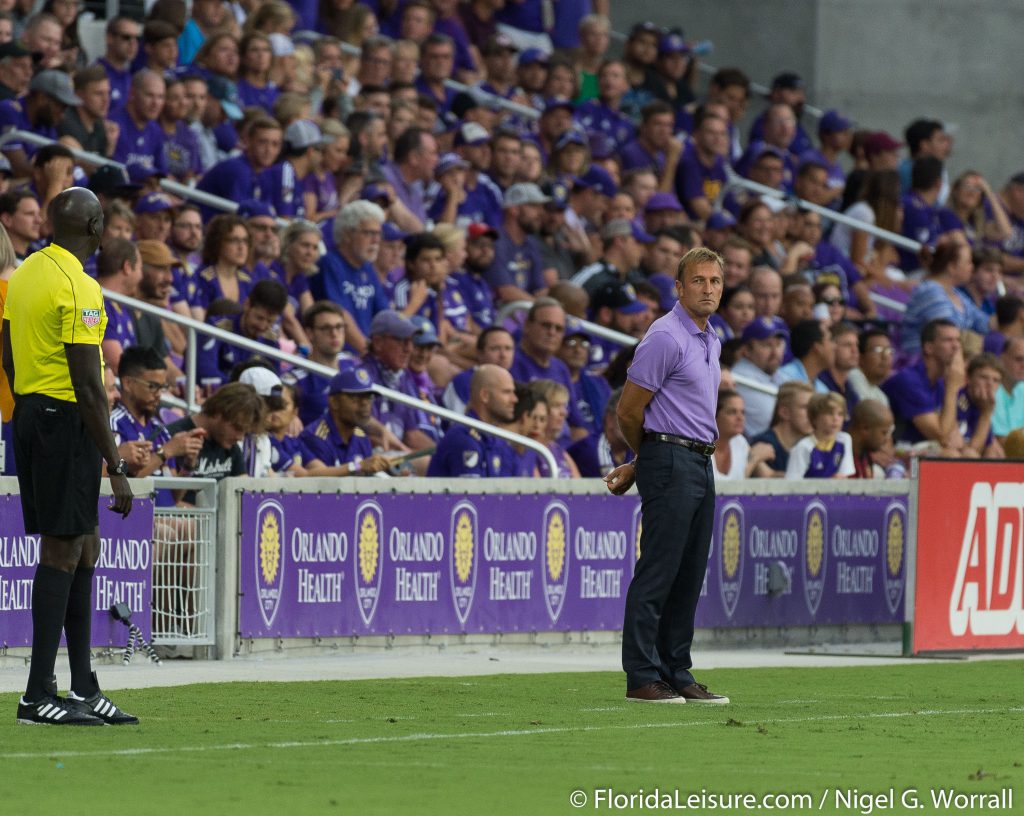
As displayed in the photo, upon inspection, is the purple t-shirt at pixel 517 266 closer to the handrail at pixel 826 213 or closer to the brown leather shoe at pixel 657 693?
the handrail at pixel 826 213

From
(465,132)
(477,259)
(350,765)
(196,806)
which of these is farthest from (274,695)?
(465,132)

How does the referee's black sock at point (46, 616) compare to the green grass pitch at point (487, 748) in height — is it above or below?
above

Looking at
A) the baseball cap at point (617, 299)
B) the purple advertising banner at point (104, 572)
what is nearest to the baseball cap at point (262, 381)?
the purple advertising banner at point (104, 572)

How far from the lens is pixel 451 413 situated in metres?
15.2

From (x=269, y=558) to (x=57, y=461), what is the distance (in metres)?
4.57

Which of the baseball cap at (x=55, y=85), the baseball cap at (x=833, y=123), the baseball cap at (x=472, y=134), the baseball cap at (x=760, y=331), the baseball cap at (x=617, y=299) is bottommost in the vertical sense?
the baseball cap at (x=760, y=331)

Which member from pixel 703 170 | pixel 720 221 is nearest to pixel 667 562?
pixel 720 221

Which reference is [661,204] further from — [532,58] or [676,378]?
[676,378]

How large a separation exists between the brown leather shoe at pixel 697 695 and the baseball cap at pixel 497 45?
13751mm

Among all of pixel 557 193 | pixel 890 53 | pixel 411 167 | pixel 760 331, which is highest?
pixel 890 53

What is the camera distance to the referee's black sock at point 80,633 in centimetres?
924

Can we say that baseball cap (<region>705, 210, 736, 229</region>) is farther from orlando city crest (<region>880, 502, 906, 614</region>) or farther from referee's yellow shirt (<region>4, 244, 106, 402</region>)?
referee's yellow shirt (<region>4, 244, 106, 402</region>)

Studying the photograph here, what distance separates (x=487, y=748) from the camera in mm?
8695

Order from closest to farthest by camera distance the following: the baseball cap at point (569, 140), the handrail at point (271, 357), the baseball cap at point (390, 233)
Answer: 1. the handrail at point (271, 357)
2. the baseball cap at point (390, 233)
3. the baseball cap at point (569, 140)
